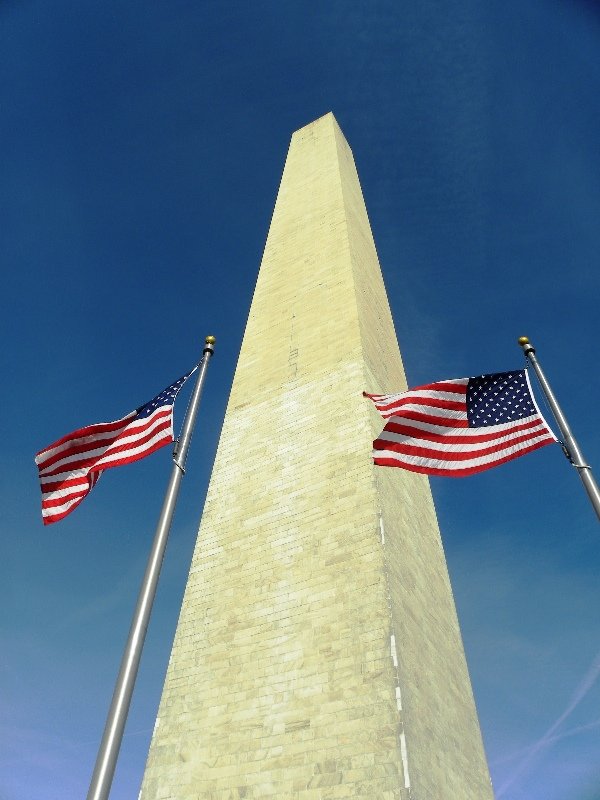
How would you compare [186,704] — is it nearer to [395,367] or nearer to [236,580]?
[236,580]

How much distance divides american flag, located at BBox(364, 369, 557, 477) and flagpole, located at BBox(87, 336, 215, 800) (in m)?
2.75

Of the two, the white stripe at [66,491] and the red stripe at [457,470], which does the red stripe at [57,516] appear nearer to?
the white stripe at [66,491]

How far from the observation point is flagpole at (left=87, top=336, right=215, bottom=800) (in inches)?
202

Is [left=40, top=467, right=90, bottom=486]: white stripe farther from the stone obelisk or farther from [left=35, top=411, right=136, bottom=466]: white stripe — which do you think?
the stone obelisk

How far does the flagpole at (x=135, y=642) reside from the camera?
5.14 meters

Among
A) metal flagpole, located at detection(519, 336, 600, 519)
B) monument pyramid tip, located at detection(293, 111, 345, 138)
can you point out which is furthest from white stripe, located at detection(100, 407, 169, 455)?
monument pyramid tip, located at detection(293, 111, 345, 138)

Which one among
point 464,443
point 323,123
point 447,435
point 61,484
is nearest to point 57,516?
point 61,484

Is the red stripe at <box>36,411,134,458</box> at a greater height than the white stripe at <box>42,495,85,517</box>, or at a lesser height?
greater

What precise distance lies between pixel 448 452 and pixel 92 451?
5.09m

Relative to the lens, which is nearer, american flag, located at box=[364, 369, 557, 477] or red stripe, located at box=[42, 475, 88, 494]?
american flag, located at box=[364, 369, 557, 477]

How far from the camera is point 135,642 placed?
616 cm

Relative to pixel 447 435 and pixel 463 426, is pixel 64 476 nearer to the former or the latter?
pixel 447 435

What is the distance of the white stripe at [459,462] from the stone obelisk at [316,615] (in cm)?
265

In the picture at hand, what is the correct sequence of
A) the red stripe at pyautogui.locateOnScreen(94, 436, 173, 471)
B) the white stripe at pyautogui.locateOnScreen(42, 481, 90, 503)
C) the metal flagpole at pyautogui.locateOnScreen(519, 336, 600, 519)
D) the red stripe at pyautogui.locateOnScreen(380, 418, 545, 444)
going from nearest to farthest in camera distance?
the metal flagpole at pyautogui.locateOnScreen(519, 336, 600, 519), the red stripe at pyautogui.locateOnScreen(380, 418, 545, 444), the red stripe at pyautogui.locateOnScreen(94, 436, 173, 471), the white stripe at pyautogui.locateOnScreen(42, 481, 90, 503)
